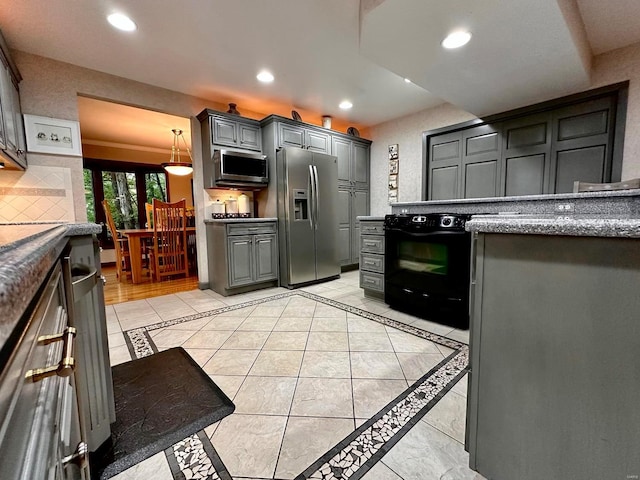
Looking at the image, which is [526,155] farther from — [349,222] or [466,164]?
[349,222]

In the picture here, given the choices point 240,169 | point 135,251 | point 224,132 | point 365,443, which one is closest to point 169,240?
point 135,251

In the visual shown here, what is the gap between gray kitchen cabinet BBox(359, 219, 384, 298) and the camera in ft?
9.61

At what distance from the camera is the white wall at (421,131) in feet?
8.15

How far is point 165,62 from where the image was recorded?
2.76 m

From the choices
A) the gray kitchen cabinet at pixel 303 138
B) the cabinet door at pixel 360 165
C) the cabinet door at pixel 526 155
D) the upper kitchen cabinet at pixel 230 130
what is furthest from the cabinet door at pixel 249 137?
the cabinet door at pixel 526 155

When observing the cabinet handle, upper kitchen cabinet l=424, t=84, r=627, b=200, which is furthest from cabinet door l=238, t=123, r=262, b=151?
the cabinet handle

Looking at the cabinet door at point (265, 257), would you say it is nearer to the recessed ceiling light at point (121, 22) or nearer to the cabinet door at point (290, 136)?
the cabinet door at point (290, 136)


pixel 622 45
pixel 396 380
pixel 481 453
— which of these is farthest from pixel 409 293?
pixel 622 45

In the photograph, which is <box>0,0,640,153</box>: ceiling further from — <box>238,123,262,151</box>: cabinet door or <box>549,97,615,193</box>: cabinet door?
<box>238,123,262,151</box>: cabinet door

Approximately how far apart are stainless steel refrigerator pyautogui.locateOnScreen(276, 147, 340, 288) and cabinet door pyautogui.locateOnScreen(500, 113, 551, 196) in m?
2.13

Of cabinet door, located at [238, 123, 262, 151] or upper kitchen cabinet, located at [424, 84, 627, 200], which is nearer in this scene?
upper kitchen cabinet, located at [424, 84, 627, 200]

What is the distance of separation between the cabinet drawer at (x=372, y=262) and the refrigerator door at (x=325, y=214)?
3.11 feet

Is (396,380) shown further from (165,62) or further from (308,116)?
(308,116)

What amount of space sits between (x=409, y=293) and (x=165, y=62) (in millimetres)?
3277
